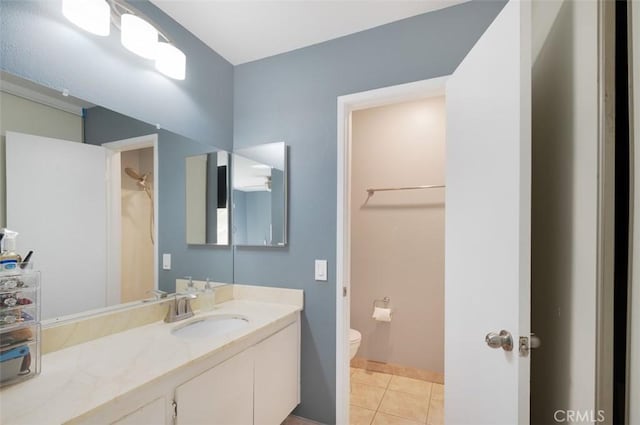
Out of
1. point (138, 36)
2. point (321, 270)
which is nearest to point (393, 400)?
point (321, 270)

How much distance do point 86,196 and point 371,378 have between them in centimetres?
238

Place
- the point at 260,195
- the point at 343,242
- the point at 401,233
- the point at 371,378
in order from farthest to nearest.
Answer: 1. the point at 401,233
2. the point at 371,378
3. the point at 260,195
4. the point at 343,242

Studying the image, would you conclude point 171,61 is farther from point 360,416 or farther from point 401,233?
point 360,416

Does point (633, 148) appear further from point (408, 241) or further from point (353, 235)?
point (353, 235)

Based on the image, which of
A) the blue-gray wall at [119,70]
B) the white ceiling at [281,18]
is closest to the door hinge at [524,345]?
the white ceiling at [281,18]

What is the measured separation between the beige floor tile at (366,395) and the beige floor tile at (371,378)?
5 cm

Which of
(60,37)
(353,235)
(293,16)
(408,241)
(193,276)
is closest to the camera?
(60,37)

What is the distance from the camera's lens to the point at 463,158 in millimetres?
1174

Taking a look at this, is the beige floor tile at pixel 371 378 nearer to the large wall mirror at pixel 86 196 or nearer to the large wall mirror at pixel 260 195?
the large wall mirror at pixel 260 195

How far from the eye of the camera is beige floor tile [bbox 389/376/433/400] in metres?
2.12

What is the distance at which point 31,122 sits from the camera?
1.02 m

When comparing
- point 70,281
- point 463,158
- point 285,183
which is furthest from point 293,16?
point 70,281

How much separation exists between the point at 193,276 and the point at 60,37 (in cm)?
127

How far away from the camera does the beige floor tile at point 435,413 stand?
1786mm
